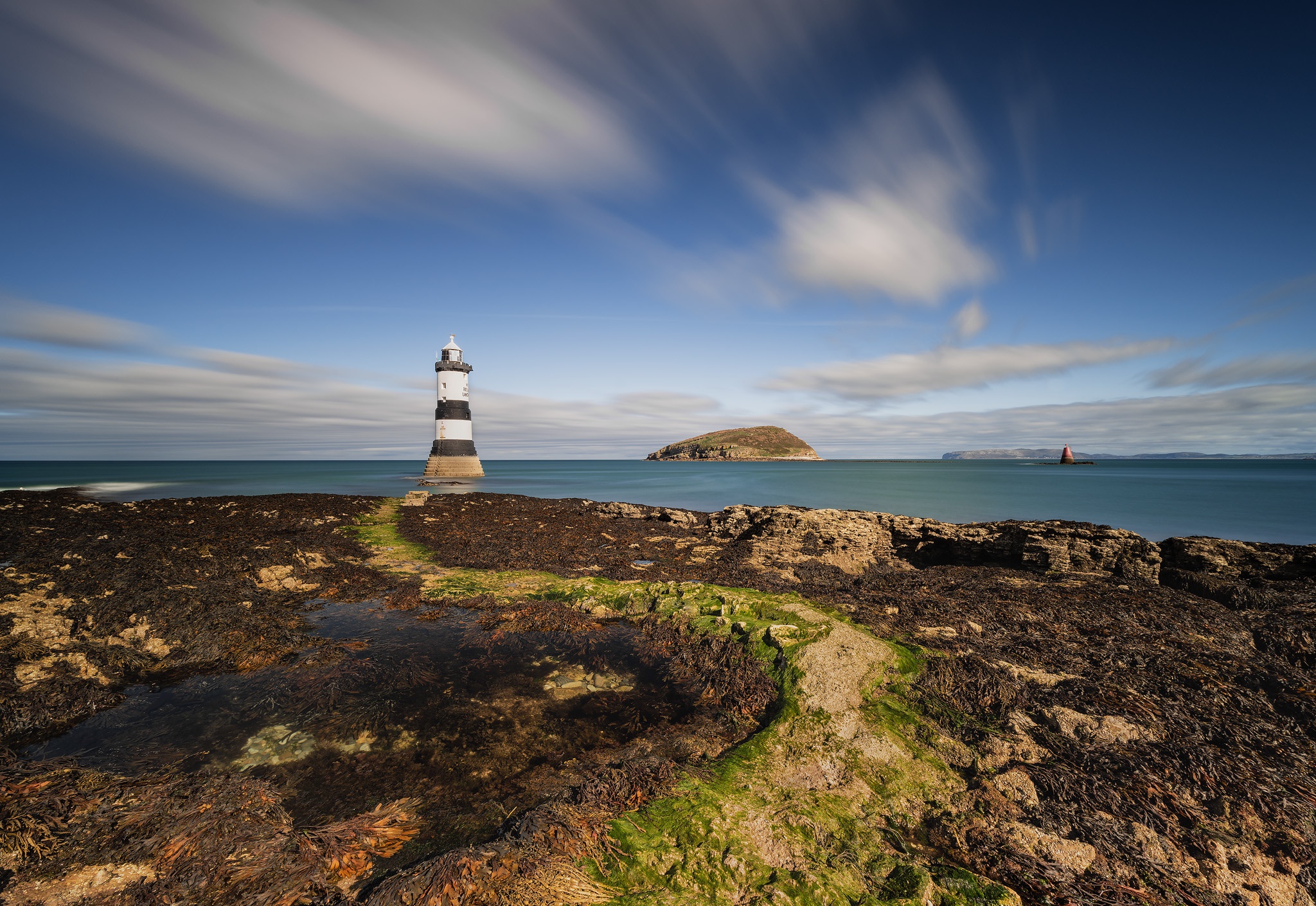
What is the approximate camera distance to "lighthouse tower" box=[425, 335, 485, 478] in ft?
151

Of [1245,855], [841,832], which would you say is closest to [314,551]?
[841,832]

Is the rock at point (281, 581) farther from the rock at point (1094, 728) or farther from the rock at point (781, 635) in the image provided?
the rock at point (1094, 728)

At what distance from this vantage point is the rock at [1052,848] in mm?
3465

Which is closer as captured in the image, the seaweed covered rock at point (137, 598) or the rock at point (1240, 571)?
the seaweed covered rock at point (137, 598)

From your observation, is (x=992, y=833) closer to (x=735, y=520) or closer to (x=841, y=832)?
(x=841, y=832)

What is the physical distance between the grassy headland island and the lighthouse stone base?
3971cm

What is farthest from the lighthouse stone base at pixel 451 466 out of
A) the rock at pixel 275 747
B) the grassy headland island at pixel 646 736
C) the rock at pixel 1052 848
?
the rock at pixel 1052 848

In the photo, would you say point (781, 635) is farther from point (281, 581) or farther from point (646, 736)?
point (281, 581)

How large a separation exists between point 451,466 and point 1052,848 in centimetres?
5109

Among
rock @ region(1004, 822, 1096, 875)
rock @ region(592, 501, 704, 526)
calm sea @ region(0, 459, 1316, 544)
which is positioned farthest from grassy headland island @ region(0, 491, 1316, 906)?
calm sea @ region(0, 459, 1316, 544)

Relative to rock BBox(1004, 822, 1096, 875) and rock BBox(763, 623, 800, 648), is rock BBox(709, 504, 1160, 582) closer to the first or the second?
rock BBox(763, 623, 800, 648)

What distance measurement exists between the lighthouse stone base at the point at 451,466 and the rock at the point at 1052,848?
5072 centimetres

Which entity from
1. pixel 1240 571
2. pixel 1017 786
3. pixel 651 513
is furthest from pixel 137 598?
pixel 1240 571

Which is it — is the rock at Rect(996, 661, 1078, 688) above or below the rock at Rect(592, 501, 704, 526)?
below
